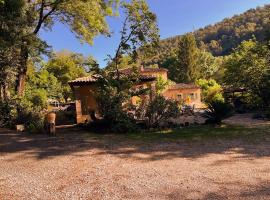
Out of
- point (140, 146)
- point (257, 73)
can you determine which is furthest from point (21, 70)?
point (257, 73)

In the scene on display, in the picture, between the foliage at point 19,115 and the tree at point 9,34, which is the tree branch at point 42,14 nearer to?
the tree at point 9,34

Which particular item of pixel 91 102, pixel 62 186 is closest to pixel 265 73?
pixel 91 102

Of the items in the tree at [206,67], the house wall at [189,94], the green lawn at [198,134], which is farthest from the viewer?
the tree at [206,67]

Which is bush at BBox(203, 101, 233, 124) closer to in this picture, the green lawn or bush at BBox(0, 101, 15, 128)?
the green lawn

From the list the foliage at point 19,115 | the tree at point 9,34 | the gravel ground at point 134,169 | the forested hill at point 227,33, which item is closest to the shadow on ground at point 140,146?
the gravel ground at point 134,169

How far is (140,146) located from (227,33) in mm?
87220

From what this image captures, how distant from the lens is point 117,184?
6422 mm

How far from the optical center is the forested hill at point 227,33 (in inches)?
3125

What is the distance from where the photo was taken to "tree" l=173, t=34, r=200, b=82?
58.6 meters

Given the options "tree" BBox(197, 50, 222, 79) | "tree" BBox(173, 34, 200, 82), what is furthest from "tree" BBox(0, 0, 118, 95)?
"tree" BBox(197, 50, 222, 79)

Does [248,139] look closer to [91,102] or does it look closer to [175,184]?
[175,184]

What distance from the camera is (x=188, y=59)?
58.6 m

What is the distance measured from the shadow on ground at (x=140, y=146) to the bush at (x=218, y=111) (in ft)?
7.89

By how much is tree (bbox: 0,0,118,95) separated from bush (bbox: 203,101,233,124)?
11.2 metres
